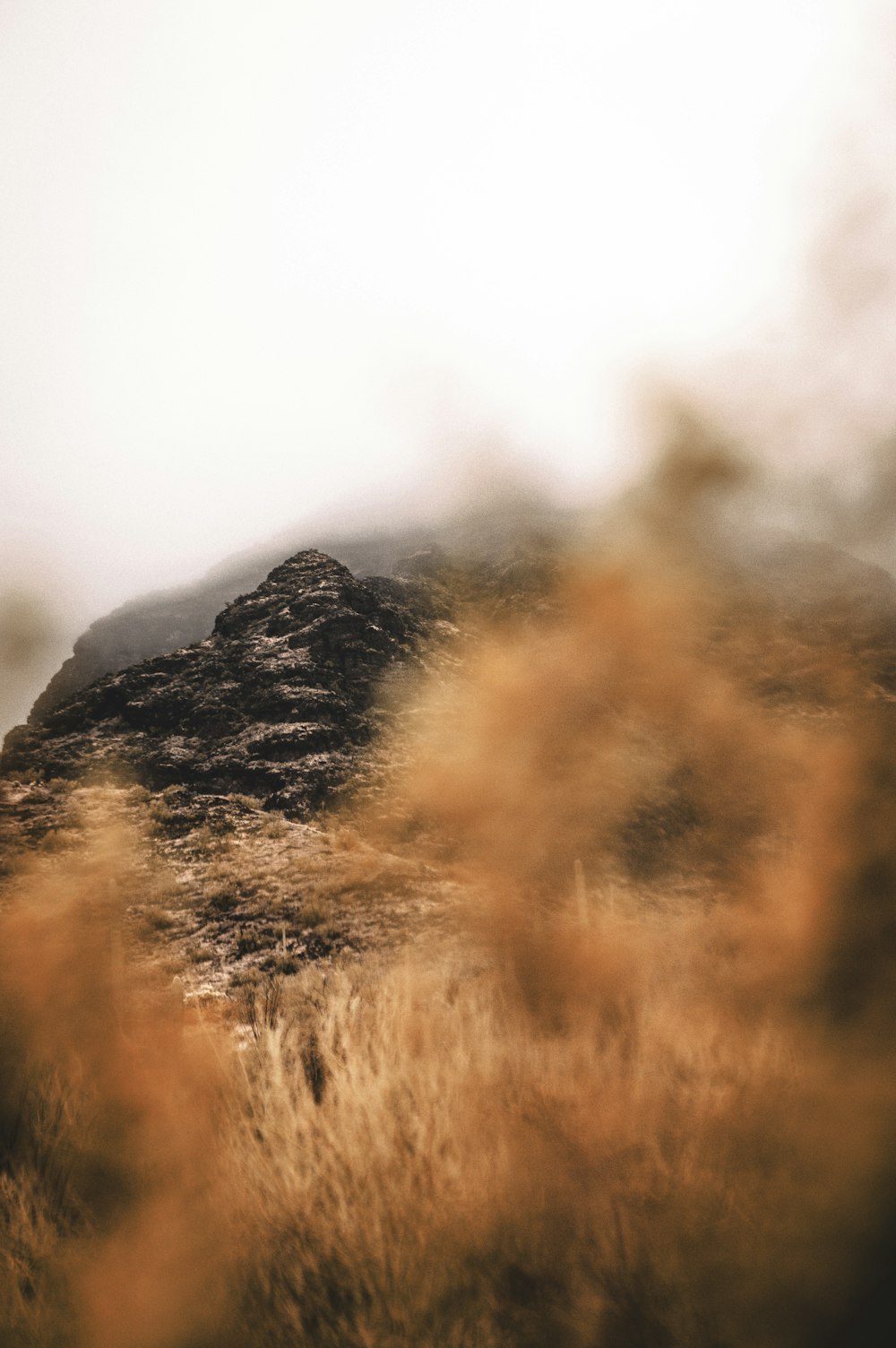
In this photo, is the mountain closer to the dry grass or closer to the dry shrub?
the dry grass

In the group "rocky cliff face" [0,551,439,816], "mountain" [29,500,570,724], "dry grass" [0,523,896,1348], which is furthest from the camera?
"mountain" [29,500,570,724]

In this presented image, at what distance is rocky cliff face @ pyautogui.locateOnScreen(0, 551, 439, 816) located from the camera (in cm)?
1412

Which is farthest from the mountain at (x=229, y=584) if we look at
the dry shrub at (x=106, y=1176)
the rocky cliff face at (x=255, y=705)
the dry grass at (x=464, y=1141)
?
the dry shrub at (x=106, y=1176)

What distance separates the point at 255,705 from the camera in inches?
676

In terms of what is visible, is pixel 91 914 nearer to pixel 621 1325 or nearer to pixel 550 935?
pixel 550 935

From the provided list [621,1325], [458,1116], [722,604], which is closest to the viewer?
[621,1325]

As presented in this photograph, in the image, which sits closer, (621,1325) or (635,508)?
(621,1325)

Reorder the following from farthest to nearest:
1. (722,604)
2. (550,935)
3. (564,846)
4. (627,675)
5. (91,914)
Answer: (722,604) < (627,675) < (564,846) < (91,914) < (550,935)

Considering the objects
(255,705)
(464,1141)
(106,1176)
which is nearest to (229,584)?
(255,705)

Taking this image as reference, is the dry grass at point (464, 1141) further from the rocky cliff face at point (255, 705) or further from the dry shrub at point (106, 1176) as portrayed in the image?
the rocky cliff face at point (255, 705)

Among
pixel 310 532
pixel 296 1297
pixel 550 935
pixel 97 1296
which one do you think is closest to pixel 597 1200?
pixel 296 1297

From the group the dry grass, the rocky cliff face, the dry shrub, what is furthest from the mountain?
the dry shrub

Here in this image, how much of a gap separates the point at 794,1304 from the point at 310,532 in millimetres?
59943

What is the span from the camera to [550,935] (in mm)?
6617
